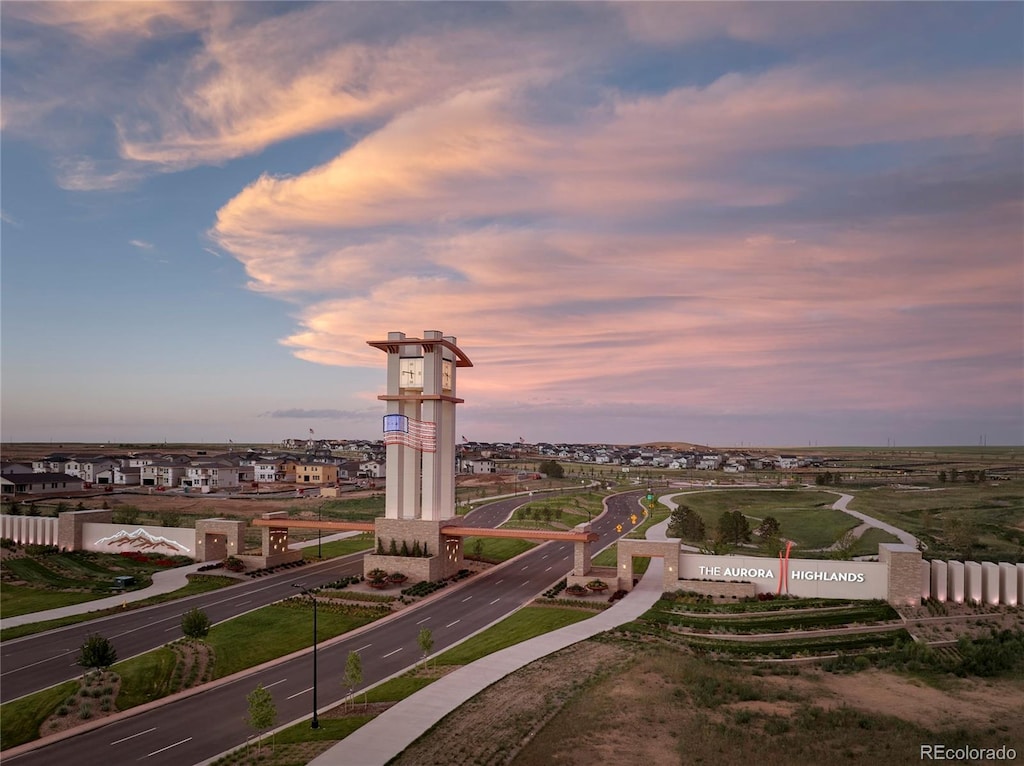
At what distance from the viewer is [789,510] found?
11169 cm

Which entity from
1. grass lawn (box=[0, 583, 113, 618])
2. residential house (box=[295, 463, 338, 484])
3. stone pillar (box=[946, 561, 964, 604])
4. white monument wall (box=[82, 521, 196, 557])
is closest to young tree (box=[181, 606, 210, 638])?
grass lawn (box=[0, 583, 113, 618])

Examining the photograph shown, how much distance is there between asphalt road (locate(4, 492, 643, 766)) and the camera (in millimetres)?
32438

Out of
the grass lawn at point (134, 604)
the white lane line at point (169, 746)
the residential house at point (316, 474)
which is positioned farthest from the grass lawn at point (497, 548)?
the residential house at point (316, 474)

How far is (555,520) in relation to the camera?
351 ft

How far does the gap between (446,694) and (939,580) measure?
41.6 meters

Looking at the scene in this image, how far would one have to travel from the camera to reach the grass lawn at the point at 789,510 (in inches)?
3585

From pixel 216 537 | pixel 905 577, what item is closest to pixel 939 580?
pixel 905 577

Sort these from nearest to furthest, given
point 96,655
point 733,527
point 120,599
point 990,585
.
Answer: point 96,655 < point 990,585 < point 120,599 < point 733,527

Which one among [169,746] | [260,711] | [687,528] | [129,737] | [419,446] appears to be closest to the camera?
[260,711]

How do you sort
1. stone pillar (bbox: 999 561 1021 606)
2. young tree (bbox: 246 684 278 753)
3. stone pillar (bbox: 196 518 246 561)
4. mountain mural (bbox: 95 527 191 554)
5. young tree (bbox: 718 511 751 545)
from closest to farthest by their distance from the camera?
young tree (bbox: 246 684 278 753)
stone pillar (bbox: 999 561 1021 606)
stone pillar (bbox: 196 518 246 561)
mountain mural (bbox: 95 527 191 554)
young tree (bbox: 718 511 751 545)

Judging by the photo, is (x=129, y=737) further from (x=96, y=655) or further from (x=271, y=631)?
(x=271, y=631)

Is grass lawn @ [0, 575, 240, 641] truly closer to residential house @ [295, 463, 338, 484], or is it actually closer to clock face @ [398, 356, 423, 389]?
clock face @ [398, 356, 423, 389]

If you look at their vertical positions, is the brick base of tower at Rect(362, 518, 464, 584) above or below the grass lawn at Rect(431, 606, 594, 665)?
above

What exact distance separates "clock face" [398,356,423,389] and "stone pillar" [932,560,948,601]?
49172 mm
